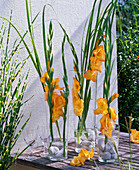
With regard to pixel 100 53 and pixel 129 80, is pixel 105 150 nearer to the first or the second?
pixel 100 53

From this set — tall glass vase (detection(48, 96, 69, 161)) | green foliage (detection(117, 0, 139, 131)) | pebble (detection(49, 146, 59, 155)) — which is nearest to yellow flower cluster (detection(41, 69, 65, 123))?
tall glass vase (detection(48, 96, 69, 161))

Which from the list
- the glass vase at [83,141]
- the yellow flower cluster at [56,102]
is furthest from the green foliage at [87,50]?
the yellow flower cluster at [56,102]

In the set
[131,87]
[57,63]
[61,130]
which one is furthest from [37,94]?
[131,87]

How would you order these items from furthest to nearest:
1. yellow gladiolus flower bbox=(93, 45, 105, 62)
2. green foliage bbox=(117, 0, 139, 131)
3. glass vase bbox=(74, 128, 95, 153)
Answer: green foliage bbox=(117, 0, 139, 131) < glass vase bbox=(74, 128, 95, 153) < yellow gladiolus flower bbox=(93, 45, 105, 62)

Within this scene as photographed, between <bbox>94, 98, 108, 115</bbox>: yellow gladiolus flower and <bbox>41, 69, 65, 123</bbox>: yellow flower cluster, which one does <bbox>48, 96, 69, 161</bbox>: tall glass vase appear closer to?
<bbox>41, 69, 65, 123</bbox>: yellow flower cluster

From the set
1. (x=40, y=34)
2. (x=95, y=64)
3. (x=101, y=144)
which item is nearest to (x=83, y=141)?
(x=101, y=144)

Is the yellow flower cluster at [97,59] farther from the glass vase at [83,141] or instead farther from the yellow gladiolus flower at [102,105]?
the glass vase at [83,141]

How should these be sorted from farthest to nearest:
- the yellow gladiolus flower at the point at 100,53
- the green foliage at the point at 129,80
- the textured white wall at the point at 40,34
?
the green foliage at the point at 129,80 < the textured white wall at the point at 40,34 < the yellow gladiolus flower at the point at 100,53

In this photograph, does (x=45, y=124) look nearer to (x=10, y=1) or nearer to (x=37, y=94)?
(x=37, y=94)

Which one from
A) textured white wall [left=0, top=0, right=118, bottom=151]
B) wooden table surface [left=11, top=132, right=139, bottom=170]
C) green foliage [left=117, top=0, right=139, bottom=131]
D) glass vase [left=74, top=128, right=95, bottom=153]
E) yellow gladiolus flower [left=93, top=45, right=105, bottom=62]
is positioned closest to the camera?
wooden table surface [left=11, top=132, right=139, bottom=170]

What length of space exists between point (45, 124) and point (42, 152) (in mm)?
210

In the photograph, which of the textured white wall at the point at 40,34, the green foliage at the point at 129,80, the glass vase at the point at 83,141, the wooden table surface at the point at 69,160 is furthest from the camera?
the green foliage at the point at 129,80

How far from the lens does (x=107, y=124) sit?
1312 millimetres

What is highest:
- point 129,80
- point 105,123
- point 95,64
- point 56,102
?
point 129,80
